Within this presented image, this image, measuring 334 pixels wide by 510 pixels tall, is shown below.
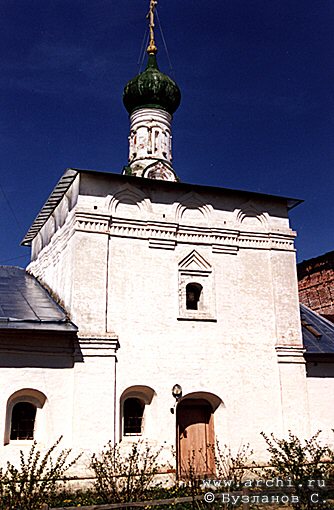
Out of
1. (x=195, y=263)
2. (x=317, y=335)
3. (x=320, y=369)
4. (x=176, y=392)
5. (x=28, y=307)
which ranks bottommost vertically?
(x=176, y=392)

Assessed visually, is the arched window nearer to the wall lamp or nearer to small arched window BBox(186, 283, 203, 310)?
the wall lamp

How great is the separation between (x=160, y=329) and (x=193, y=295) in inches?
47.4

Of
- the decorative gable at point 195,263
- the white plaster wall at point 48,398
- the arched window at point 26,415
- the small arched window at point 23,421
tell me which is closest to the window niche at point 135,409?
the white plaster wall at point 48,398

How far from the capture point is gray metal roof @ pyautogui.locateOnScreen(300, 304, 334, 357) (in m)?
12.3

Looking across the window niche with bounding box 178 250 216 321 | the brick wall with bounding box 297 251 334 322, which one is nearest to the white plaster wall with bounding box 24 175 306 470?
the window niche with bounding box 178 250 216 321

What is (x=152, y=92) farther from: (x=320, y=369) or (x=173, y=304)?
(x=320, y=369)

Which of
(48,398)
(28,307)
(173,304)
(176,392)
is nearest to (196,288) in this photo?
(173,304)

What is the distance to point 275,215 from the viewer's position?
12.6 meters

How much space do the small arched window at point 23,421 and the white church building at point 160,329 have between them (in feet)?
0.06

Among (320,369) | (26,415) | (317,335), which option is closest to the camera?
(26,415)

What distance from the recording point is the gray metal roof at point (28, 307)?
994 centimetres

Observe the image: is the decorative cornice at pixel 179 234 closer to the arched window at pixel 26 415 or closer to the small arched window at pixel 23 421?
the arched window at pixel 26 415

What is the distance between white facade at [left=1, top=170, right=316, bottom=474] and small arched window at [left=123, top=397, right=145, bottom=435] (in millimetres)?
130

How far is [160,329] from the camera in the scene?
10.9m
